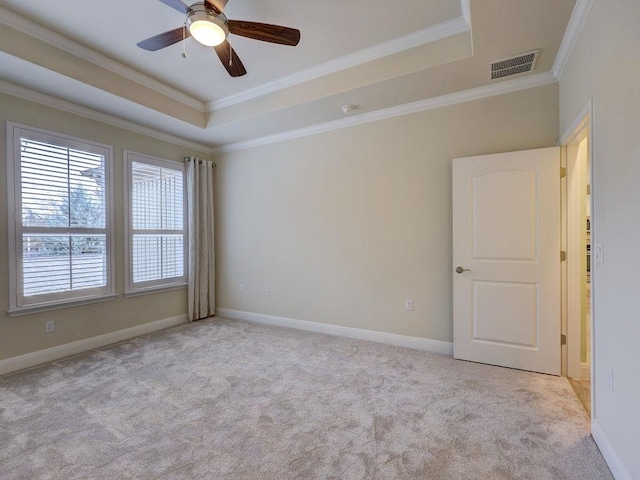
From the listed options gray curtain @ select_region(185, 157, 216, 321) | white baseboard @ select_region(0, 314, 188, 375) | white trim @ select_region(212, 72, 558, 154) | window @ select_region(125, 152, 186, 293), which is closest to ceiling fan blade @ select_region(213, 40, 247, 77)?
white trim @ select_region(212, 72, 558, 154)

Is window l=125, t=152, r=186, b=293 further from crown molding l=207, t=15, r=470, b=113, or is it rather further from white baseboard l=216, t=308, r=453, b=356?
crown molding l=207, t=15, r=470, b=113

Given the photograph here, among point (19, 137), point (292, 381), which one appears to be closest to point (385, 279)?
point (292, 381)

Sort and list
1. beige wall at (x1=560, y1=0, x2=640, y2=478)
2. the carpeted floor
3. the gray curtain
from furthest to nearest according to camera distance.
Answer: the gray curtain
the carpeted floor
beige wall at (x1=560, y1=0, x2=640, y2=478)

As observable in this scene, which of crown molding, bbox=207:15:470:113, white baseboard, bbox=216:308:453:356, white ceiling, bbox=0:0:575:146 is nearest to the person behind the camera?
white ceiling, bbox=0:0:575:146

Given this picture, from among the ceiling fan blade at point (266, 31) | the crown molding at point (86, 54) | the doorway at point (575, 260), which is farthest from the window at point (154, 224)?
the doorway at point (575, 260)

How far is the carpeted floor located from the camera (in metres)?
1.72

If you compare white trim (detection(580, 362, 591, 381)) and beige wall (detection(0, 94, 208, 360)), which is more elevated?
beige wall (detection(0, 94, 208, 360))

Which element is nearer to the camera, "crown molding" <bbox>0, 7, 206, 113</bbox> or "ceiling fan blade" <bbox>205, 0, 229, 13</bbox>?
"ceiling fan blade" <bbox>205, 0, 229, 13</bbox>

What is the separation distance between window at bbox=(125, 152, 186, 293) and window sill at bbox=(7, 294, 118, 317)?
→ 1.03 feet

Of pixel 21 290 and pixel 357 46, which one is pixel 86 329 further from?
pixel 357 46

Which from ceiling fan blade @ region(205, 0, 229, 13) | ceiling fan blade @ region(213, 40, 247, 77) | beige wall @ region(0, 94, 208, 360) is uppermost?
ceiling fan blade @ region(205, 0, 229, 13)

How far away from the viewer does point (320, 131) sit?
4062 mm

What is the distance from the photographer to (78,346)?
3451mm

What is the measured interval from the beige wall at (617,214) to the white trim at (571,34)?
0.27ft
